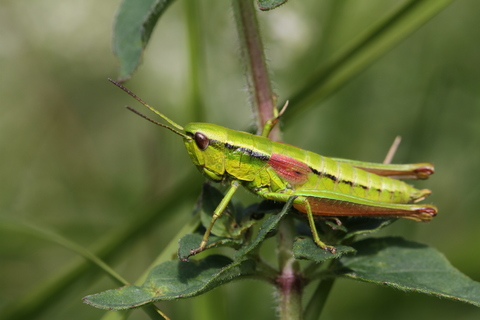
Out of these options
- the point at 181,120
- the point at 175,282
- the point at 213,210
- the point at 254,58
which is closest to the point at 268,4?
the point at 254,58

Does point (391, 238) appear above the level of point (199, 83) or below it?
below

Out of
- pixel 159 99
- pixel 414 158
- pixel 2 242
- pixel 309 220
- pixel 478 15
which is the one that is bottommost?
pixel 2 242

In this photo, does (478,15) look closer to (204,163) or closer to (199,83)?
(199,83)

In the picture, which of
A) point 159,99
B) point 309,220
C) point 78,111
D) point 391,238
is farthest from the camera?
point 78,111

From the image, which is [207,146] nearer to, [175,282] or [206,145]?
[206,145]

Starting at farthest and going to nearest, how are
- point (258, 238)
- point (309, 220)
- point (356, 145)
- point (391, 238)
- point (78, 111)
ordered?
point (78, 111)
point (356, 145)
point (391, 238)
point (309, 220)
point (258, 238)

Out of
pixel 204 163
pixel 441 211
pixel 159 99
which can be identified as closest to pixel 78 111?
pixel 159 99
